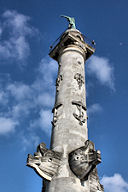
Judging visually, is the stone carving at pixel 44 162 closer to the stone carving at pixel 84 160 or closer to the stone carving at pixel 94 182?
the stone carving at pixel 84 160

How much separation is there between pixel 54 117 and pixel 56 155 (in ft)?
9.71

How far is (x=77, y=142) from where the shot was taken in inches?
462

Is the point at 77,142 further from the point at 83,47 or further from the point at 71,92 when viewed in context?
the point at 83,47

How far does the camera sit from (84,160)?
10266 millimetres

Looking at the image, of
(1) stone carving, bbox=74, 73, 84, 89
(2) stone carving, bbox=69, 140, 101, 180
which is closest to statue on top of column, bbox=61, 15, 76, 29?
(1) stone carving, bbox=74, 73, 84, 89

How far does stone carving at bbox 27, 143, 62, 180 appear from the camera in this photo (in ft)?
33.1

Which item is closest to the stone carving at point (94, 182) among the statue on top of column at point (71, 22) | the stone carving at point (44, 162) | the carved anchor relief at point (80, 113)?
the stone carving at point (44, 162)

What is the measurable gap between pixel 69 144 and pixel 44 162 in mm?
1652

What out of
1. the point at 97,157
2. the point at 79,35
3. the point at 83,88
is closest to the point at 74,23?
the point at 79,35

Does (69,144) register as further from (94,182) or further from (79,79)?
(79,79)

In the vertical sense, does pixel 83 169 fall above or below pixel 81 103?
below

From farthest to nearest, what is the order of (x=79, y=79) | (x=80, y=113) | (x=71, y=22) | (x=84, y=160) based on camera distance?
1. (x=71, y=22)
2. (x=79, y=79)
3. (x=80, y=113)
4. (x=84, y=160)

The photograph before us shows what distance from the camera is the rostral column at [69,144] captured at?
1011 centimetres

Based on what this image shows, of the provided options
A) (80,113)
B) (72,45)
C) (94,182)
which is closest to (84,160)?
(94,182)
